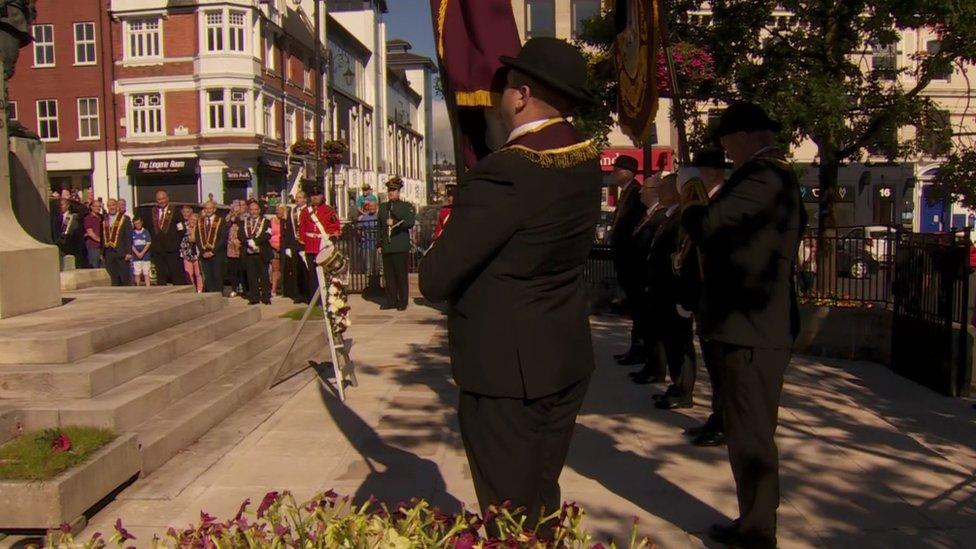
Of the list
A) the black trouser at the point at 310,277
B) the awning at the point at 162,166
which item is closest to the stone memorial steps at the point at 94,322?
the black trouser at the point at 310,277

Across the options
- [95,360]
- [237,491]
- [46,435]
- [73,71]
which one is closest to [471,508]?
[237,491]

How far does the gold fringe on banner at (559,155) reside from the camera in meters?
2.77

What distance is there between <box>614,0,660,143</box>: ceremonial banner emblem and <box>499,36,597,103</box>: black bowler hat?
254 cm

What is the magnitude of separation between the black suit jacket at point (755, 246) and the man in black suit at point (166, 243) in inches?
554

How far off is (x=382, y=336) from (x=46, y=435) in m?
6.85

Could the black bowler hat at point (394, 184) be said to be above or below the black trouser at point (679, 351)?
above

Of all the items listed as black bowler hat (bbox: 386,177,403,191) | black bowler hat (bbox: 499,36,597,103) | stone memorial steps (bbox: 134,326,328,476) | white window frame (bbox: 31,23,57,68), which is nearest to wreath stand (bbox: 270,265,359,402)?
stone memorial steps (bbox: 134,326,328,476)

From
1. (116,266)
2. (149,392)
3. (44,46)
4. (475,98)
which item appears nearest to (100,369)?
(149,392)

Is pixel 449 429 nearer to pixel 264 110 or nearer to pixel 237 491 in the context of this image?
pixel 237 491

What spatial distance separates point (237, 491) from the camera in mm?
4996

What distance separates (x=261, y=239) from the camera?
614 inches

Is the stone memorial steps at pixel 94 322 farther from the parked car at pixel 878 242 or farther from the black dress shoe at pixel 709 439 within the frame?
the parked car at pixel 878 242

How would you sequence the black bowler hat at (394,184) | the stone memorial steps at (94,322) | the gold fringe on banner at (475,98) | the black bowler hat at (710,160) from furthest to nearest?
the black bowler hat at (394,184) < the stone memorial steps at (94,322) < the black bowler hat at (710,160) < the gold fringe on banner at (475,98)

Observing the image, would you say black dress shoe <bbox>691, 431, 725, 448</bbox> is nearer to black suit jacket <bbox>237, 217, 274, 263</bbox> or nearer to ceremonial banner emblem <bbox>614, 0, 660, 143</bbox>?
ceremonial banner emblem <bbox>614, 0, 660, 143</bbox>
